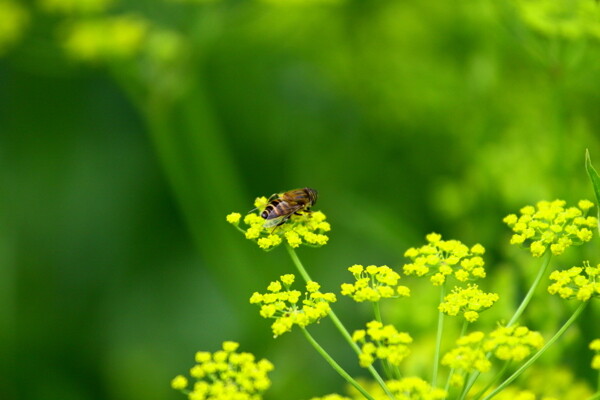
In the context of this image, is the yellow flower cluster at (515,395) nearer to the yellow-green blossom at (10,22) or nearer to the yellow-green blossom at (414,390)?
the yellow-green blossom at (414,390)

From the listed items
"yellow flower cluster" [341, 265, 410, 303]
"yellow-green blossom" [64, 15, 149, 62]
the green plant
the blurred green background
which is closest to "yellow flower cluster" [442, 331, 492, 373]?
the green plant

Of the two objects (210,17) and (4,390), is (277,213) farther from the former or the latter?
(4,390)

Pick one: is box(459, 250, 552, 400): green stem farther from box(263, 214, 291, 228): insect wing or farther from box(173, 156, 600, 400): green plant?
box(263, 214, 291, 228): insect wing

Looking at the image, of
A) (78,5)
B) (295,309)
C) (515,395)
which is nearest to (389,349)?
(295,309)

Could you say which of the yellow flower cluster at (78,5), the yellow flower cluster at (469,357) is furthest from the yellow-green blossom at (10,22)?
the yellow flower cluster at (469,357)

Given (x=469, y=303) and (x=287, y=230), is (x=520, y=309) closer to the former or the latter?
(x=469, y=303)

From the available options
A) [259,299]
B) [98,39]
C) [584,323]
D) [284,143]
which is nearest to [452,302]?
[259,299]
